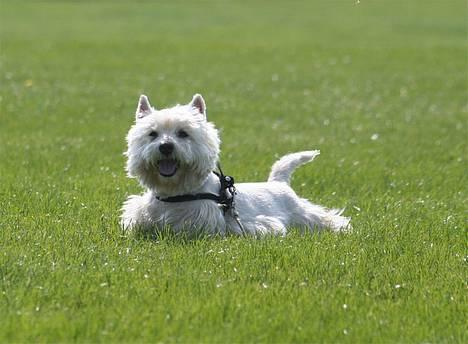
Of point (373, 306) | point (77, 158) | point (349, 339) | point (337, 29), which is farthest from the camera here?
point (337, 29)

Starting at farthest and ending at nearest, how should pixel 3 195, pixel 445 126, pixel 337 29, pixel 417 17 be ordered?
pixel 417 17 → pixel 337 29 → pixel 445 126 → pixel 3 195

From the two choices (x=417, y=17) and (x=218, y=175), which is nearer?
(x=218, y=175)

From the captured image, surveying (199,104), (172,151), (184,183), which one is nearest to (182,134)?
(172,151)

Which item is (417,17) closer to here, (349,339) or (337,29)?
(337,29)

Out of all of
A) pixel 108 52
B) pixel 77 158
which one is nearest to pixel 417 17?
pixel 108 52

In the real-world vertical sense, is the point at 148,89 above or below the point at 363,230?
below

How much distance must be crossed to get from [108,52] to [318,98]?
9.98 metres

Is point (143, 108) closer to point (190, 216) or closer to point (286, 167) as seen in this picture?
point (190, 216)

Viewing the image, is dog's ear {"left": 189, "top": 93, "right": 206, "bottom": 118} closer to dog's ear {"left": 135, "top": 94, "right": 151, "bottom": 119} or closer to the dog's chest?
dog's ear {"left": 135, "top": 94, "right": 151, "bottom": 119}

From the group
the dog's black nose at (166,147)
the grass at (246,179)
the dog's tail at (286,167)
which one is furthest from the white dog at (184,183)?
the dog's tail at (286,167)

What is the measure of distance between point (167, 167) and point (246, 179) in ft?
9.63

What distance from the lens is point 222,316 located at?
5.71 m

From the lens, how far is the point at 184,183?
7988mm

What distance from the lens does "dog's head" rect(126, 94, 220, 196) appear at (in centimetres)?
771
